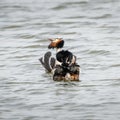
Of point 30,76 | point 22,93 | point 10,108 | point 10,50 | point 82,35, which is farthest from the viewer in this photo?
point 82,35

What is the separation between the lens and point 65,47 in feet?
62.1

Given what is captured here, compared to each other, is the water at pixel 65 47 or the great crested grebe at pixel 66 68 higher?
the great crested grebe at pixel 66 68

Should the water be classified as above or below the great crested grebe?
below

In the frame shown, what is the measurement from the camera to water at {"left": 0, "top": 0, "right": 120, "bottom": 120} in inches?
498

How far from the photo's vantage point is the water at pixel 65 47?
41.5ft

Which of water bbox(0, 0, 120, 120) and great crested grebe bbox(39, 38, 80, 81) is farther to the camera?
great crested grebe bbox(39, 38, 80, 81)

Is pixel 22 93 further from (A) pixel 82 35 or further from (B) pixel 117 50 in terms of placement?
(A) pixel 82 35

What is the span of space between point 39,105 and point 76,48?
5810 mm

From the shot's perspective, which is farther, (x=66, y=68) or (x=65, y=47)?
(x=65, y=47)

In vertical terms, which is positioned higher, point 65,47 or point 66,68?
point 66,68

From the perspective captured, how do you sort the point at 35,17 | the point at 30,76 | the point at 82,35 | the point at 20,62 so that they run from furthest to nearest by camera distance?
1. the point at 35,17
2. the point at 82,35
3. the point at 20,62
4. the point at 30,76

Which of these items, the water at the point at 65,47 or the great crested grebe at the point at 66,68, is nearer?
the water at the point at 65,47

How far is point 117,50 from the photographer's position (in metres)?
17.9

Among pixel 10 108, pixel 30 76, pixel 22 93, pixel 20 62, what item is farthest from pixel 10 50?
pixel 10 108
